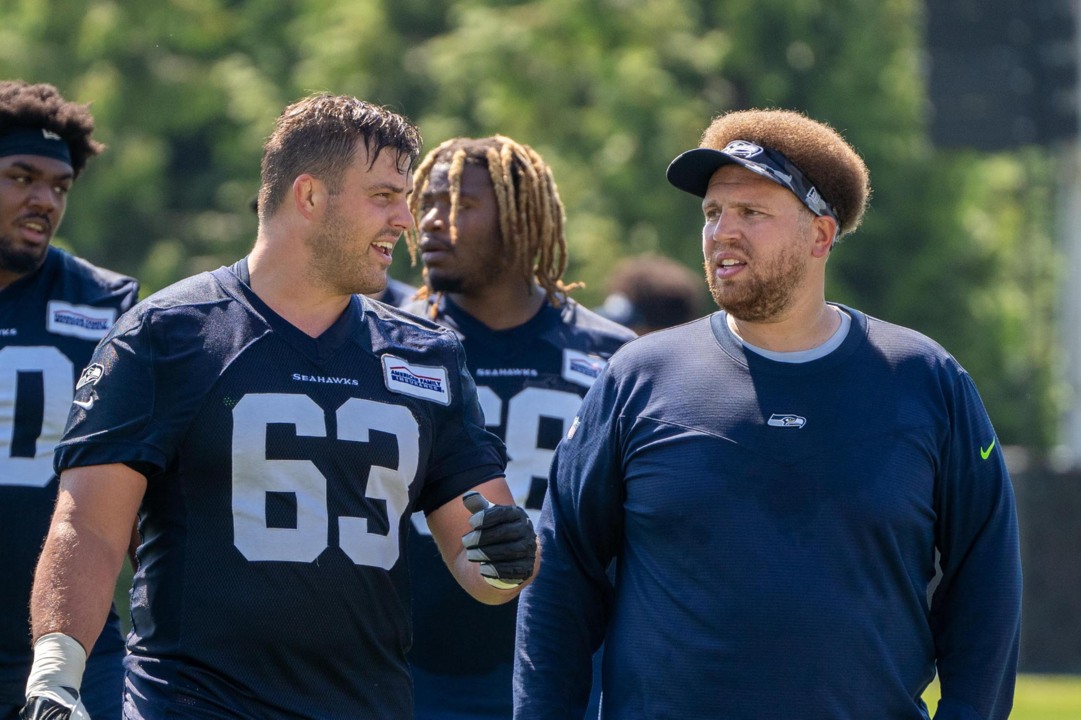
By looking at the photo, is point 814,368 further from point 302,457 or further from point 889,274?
point 889,274

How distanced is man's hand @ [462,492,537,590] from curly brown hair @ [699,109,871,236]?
1.01m

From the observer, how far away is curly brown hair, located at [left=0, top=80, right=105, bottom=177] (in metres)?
5.47

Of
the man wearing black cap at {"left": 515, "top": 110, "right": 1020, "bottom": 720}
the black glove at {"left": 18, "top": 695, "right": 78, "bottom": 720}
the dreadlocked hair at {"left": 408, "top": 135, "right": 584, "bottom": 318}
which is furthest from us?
the dreadlocked hair at {"left": 408, "top": 135, "right": 584, "bottom": 318}

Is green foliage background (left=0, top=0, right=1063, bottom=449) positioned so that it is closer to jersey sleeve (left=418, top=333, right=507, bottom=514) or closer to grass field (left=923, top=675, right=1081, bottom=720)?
grass field (left=923, top=675, right=1081, bottom=720)

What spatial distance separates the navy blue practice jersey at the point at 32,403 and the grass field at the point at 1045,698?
672cm

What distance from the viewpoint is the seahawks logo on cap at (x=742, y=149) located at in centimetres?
413

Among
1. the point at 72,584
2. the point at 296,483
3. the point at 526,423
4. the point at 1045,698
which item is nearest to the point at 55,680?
the point at 72,584

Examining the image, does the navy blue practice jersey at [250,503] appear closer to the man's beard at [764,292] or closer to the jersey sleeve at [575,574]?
the jersey sleeve at [575,574]

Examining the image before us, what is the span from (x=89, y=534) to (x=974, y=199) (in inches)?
630

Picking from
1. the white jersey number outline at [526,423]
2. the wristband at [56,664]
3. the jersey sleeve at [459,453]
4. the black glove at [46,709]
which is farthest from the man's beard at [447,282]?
the black glove at [46,709]

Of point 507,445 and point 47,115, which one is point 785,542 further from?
point 47,115

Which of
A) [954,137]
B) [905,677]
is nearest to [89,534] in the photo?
[905,677]

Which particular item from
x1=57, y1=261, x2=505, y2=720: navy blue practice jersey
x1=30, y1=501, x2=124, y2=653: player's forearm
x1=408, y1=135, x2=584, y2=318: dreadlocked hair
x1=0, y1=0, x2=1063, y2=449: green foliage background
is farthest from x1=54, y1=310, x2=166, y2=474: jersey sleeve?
x1=0, y1=0, x2=1063, y2=449: green foliage background

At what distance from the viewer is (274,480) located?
3928 millimetres
